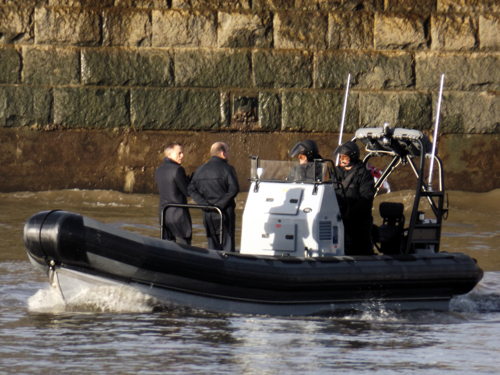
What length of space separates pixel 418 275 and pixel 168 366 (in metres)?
3.52

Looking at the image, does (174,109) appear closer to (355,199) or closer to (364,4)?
(364,4)

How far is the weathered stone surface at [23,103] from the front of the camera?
1827 centimetres

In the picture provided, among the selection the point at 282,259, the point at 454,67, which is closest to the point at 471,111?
the point at 454,67

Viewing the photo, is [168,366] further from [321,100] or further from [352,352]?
[321,100]

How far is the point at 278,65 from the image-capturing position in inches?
725

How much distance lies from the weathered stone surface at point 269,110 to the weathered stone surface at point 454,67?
1832mm

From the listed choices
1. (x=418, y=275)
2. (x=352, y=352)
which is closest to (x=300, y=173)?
(x=418, y=275)

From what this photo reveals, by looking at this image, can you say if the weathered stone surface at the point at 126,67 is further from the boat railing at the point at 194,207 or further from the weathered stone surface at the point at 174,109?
the boat railing at the point at 194,207

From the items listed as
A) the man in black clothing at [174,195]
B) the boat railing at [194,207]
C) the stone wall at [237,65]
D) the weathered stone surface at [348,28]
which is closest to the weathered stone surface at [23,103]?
the stone wall at [237,65]

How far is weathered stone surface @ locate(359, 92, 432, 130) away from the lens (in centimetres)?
1864

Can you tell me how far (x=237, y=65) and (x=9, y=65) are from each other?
2856mm

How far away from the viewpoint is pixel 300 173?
1197 centimetres

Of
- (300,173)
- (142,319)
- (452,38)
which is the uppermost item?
(452,38)

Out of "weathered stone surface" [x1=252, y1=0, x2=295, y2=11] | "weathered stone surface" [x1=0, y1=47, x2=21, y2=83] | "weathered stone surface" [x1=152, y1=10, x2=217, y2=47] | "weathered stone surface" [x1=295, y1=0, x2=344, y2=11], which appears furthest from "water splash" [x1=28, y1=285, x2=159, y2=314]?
"weathered stone surface" [x1=295, y1=0, x2=344, y2=11]
